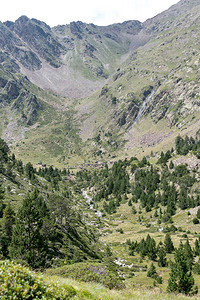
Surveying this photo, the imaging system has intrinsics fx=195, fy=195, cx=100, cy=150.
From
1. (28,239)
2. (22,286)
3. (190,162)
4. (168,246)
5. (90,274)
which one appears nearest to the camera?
(22,286)

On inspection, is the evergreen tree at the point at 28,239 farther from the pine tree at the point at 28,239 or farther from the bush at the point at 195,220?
the bush at the point at 195,220

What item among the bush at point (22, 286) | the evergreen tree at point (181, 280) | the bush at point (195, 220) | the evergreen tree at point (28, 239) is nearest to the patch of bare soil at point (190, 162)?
the bush at point (195, 220)

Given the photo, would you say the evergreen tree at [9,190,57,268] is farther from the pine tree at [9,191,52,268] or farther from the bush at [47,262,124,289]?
the bush at [47,262,124,289]

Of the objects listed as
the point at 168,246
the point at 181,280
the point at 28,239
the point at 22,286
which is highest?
the point at 22,286

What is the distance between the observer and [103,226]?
105 m

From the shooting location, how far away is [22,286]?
8125mm

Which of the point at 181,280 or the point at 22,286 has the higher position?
the point at 22,286

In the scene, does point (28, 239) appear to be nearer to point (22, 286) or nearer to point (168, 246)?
A: point (22, 286)

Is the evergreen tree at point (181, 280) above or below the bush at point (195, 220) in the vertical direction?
above

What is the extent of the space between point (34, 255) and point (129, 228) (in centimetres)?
8083

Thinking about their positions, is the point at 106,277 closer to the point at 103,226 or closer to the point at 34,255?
the point at 34,255

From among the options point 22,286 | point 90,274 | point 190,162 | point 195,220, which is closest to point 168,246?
point 195,220

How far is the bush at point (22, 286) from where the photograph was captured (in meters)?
7.76

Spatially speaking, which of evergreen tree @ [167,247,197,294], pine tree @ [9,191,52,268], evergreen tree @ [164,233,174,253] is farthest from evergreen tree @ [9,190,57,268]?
evergreen tree @ [164,233,174,253]
